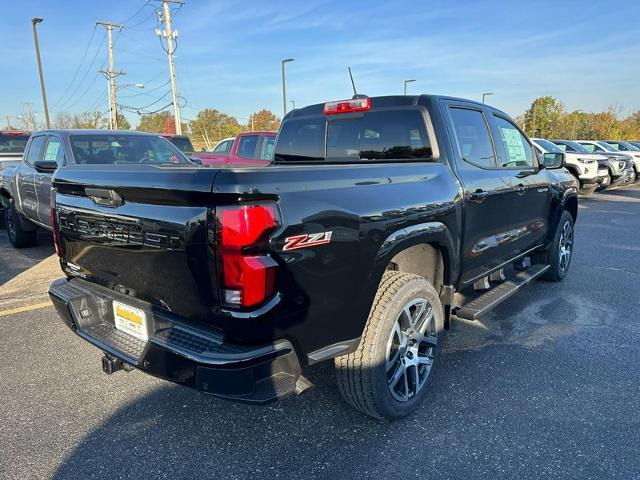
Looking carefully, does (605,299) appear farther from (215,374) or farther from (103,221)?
(103,221)

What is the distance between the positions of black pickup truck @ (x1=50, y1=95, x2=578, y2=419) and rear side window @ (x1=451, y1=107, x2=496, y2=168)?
0.02 m

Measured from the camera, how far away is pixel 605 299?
4891 millimetres

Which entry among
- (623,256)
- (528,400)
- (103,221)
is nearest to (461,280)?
(528,400)

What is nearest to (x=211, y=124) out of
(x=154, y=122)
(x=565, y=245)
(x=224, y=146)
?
(x=154, y=122)

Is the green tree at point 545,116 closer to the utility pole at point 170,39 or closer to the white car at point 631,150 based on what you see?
the white car at point 631,150

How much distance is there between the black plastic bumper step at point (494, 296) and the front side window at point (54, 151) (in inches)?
210

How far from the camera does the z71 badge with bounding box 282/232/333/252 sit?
2008mm

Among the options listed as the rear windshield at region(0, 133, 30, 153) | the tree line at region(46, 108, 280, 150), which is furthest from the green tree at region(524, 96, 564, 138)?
the rear windshield at region(0, 133, 30, 153)

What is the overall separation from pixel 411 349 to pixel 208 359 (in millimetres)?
1371

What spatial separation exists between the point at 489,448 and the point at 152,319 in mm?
1923

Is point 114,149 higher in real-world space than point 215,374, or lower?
higher

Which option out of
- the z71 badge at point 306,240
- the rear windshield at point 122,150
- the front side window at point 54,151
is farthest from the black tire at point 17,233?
the z71 badge at point 306,240

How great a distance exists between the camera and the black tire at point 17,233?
7305 mm

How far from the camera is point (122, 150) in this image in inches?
253
